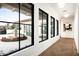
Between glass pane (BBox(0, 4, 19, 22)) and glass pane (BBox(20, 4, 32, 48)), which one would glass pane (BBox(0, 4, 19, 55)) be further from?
glass pane (BBox(20, 4, 32, 48))

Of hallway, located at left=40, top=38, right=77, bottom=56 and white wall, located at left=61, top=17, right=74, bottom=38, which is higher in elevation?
white wall, located at left=61, top=17, right=74, bottom=38

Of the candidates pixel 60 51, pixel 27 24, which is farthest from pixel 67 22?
pixel 27 24

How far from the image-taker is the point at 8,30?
12.0 feet

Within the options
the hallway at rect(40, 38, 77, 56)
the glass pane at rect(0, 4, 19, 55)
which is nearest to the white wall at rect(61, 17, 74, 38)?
the hallway at rect(40, 38, 77, 56)

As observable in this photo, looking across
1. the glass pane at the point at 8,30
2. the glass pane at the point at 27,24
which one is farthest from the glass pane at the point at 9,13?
the glass pane at the point at 27,24

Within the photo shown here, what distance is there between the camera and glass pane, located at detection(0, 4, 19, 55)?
342 centimetres

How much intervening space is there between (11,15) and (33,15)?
133 centimetres

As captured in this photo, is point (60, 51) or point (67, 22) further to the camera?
point (67, 22)

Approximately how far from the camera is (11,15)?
3822 millimetres

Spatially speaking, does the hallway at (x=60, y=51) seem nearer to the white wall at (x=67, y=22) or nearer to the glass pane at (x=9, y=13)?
the glass pane at (x=9, y=13)

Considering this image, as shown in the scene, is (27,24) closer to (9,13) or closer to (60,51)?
(9,13)

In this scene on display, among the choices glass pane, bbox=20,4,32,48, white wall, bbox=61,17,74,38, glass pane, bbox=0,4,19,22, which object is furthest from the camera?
white wall, bbox=61,17,74,38

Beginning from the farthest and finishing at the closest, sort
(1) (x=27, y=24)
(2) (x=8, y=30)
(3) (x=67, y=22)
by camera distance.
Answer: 1. (3) (x=67, y=22)
2. (1) (x=27, y=24)
3. (2) (x=8, y=30)

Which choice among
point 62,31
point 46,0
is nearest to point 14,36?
point 46,0
